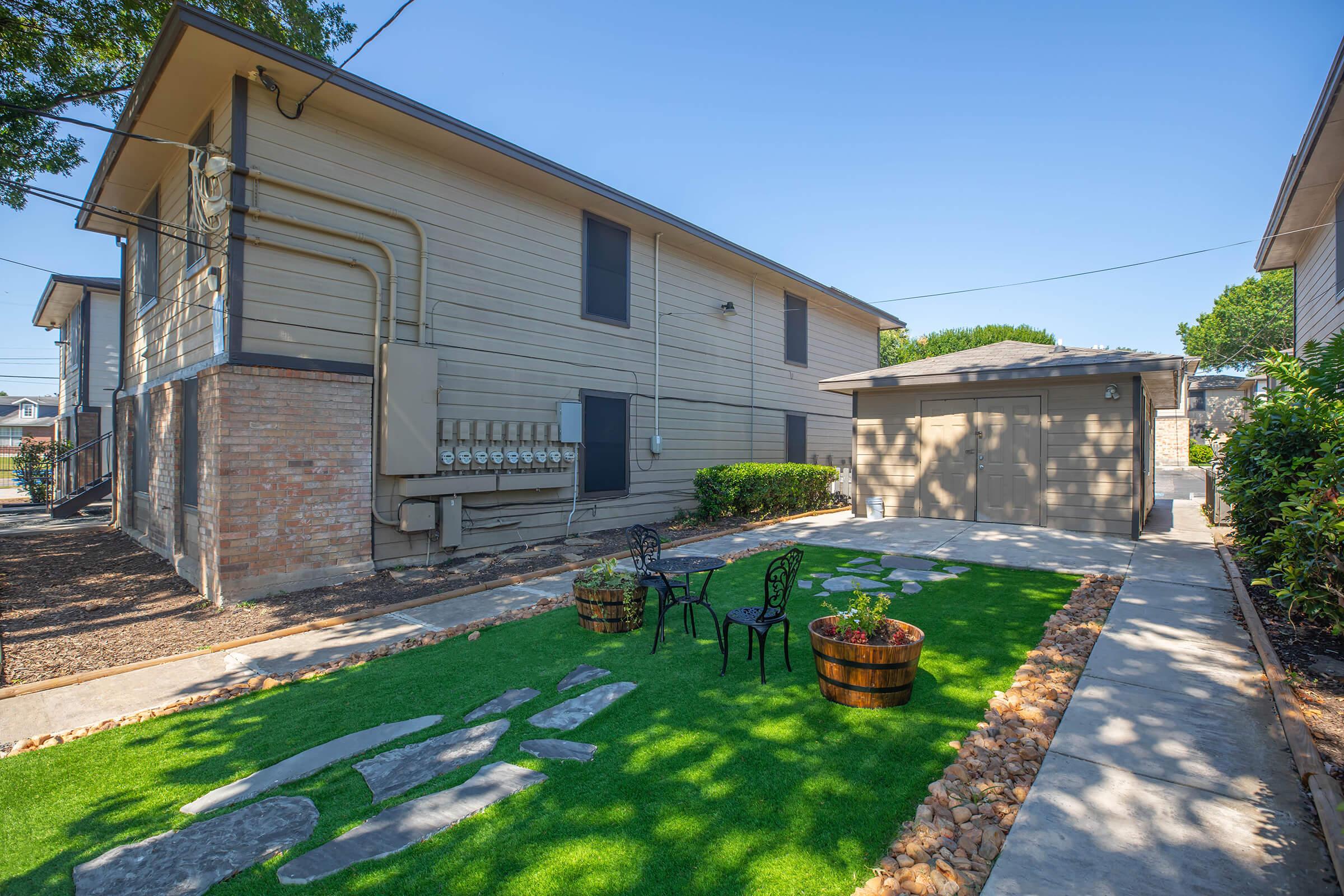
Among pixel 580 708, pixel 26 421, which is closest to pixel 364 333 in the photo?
pixel 580 708

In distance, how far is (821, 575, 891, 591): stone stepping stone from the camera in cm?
609

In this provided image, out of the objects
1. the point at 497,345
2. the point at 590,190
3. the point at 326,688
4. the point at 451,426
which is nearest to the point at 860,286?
the point at 590,190

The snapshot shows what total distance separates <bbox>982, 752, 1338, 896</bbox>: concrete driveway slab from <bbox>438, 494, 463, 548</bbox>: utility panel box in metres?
6.53

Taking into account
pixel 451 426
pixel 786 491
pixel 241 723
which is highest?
pixel 451 426

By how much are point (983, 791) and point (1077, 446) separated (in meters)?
8.60

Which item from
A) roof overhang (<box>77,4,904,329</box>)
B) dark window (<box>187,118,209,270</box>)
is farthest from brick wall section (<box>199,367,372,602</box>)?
roof overhang (<box>77,4,904,329</box>)

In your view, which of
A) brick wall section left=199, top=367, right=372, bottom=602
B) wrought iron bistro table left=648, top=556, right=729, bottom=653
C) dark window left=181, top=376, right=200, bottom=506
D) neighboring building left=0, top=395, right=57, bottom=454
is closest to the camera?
wrought iron bistro table left=648, top=556, right=729, bottom=653

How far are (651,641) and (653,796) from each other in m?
2.06

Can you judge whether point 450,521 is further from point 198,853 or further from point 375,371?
point 198,853

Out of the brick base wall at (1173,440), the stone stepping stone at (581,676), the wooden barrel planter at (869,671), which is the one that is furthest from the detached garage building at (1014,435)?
the brick base wall at (1173,440)

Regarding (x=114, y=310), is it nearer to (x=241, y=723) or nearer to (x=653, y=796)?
(x=241, y=723)

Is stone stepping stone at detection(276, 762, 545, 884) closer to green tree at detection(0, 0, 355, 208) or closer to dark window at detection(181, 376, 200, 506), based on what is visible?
dark window at detection(181, 376, 200, 506)

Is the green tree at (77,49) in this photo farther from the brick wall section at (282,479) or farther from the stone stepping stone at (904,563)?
the stone stepping stone at (904,563)

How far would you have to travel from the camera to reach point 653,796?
8.55 ft
